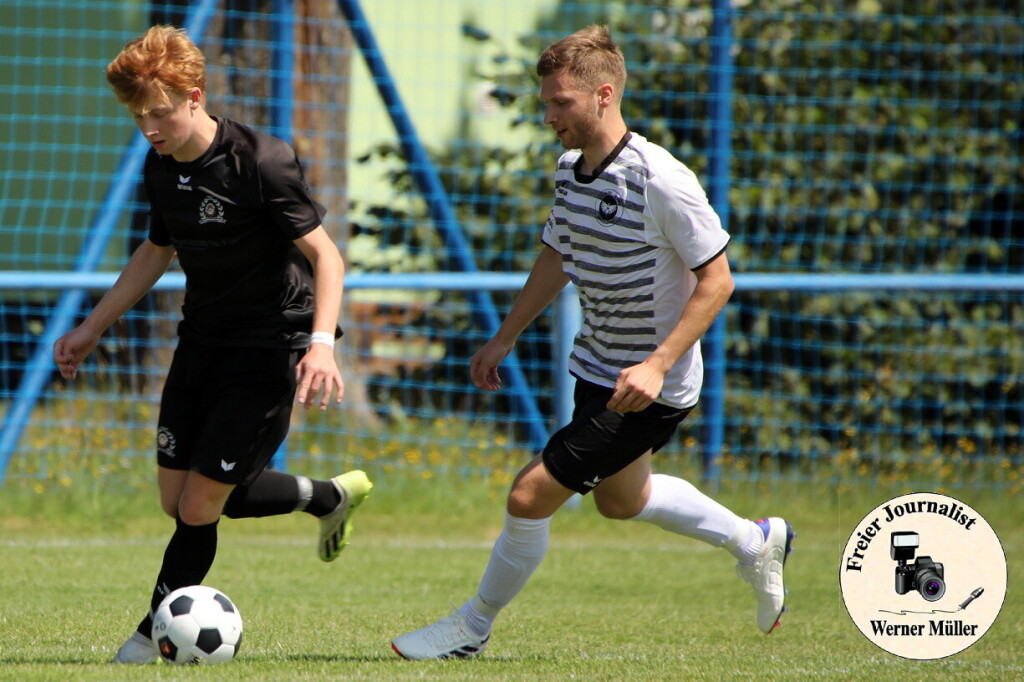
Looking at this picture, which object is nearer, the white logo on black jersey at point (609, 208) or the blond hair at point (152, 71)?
the blond hair at point (152, 71)

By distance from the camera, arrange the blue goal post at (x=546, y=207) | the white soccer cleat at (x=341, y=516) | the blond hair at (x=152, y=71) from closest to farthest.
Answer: the blond hair at (x=152, y=71), the white soccer cleat at (x=341, y=516), the blue goal post at (x=546, y=207)

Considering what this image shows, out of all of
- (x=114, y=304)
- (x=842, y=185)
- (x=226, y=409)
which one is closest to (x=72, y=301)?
(x=114, y=304)

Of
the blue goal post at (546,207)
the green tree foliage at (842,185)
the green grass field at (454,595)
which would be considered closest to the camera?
the green grass field at (454,595)

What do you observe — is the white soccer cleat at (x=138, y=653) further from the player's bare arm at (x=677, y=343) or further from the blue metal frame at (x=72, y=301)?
the blue metal frame at (x=72, y=301)

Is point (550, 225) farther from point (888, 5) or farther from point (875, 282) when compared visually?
point (888, 5)

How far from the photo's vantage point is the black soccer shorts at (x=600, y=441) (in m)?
4.07

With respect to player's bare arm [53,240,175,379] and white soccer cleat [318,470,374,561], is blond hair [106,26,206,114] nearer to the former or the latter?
player's bare arm [53,240,175,379]

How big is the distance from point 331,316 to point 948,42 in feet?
21.9

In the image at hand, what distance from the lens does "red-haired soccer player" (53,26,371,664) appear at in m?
3.88

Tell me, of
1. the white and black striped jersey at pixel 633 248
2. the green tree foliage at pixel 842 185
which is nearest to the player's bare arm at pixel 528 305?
the white and black striped jersey at pixel 633 248

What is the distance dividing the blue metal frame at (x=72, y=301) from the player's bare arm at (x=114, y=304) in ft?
10.2

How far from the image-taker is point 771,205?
358 inches

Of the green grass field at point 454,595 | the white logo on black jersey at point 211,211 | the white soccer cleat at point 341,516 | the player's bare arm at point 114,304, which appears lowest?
the green grass field at point 454,595

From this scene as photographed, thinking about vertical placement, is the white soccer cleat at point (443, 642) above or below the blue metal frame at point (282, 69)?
below
